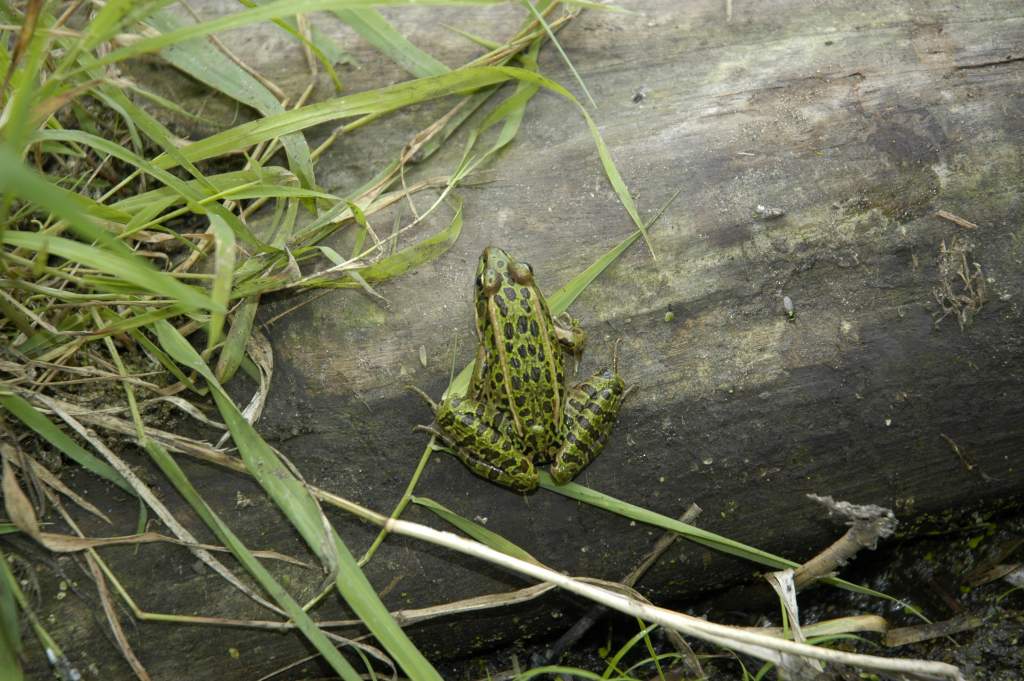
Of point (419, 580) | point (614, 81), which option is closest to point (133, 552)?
point (419, 580)

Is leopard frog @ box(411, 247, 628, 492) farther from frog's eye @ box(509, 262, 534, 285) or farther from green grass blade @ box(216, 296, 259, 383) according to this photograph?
green grass blade @ box(216, 296, 259, 383)

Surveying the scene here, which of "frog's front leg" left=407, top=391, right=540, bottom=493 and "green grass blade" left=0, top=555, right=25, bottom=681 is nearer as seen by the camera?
"green grass blade" left=0, top=555, right=25, bottom=681

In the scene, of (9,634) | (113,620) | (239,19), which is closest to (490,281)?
(239,19)

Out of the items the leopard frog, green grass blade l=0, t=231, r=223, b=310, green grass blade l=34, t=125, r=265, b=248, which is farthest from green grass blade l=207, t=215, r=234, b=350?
the leopard frog

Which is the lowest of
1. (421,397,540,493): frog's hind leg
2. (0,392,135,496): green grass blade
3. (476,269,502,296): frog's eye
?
(421,397,540,493): frog's hind leg

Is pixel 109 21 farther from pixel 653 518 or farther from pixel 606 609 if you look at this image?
pixel 606 609

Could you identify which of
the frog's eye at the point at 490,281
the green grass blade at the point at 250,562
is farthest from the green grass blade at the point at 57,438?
the frog's eye at the point at 490,281
